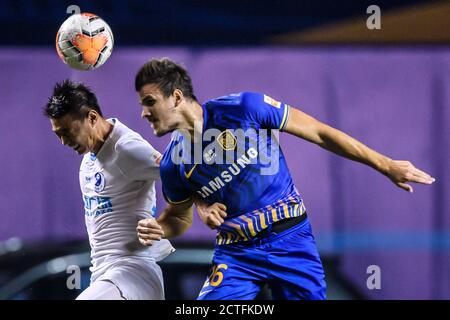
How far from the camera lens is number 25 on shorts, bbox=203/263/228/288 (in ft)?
12.1

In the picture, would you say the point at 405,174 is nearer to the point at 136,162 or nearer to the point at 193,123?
the point at 193,123

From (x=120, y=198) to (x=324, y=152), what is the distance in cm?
212

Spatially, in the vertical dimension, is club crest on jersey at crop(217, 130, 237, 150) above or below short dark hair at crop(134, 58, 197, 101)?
below

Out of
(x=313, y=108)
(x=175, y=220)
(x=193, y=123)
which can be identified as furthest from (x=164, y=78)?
(x=313, y=108)

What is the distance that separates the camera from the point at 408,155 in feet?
19.0

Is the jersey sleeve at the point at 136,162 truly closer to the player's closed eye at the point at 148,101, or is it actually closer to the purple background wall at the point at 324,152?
the player's closed eye at the point at 148,101

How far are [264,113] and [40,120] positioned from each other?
2.41 m

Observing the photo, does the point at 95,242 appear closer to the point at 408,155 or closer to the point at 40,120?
the point at 40,120

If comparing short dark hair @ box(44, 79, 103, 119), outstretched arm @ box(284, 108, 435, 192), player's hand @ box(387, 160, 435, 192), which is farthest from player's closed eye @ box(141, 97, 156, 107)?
player's hand @ box(387, 160, 435, 192)

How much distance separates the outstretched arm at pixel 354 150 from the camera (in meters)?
3.58

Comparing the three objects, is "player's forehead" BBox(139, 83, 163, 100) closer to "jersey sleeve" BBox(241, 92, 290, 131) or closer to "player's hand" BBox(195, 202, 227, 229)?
"jersey sleeve" BBox(241, 92, 290, 131)

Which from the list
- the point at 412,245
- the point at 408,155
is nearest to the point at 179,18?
the point at 408,155

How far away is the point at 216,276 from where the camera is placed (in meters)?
3.71

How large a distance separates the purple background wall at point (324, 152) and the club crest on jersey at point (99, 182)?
1657 millimetres
